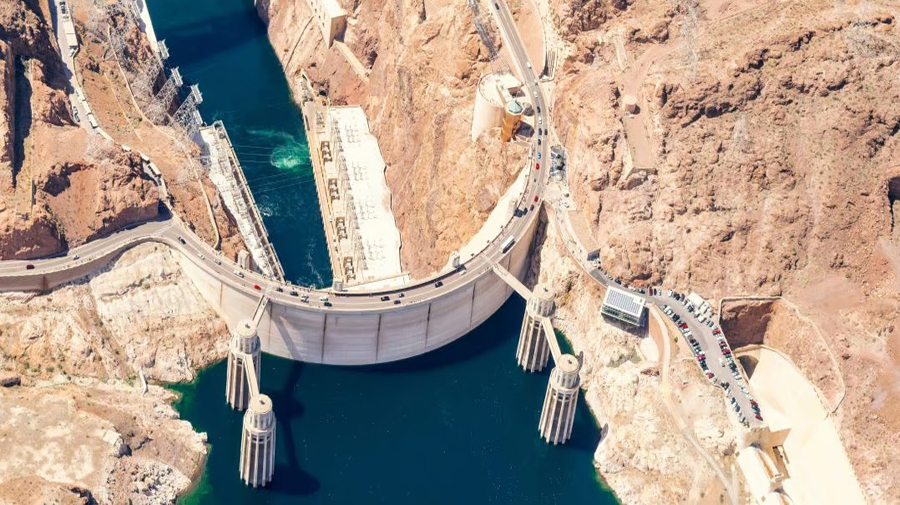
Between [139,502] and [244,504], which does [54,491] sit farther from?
[244,504]

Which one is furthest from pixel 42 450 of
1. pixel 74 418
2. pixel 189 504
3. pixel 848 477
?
pixel 848 477

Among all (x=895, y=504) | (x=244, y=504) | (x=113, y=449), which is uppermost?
(x=113, y=449)

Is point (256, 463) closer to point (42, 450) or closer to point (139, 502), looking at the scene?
point (139, 502)

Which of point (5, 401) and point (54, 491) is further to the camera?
point (5, 401)

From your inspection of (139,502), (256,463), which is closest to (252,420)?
(256,463)

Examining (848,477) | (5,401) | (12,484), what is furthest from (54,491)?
(848,477)

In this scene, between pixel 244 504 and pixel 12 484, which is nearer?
pixel 12 484

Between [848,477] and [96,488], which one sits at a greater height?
[96,488]

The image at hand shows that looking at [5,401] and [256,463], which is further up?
[5,401]
